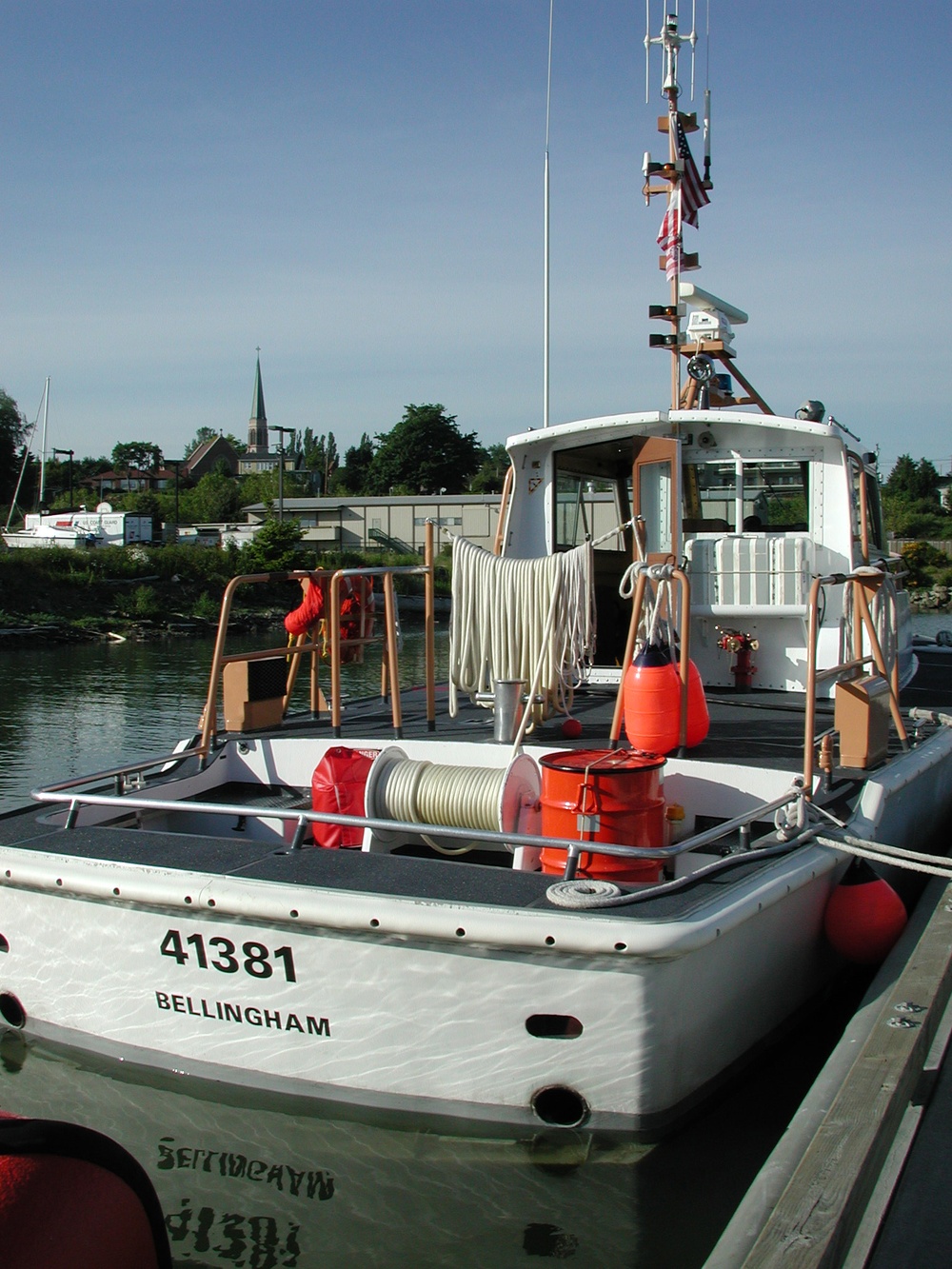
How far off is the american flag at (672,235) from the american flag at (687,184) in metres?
0.09

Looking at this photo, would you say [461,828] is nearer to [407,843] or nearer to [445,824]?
[445,824]

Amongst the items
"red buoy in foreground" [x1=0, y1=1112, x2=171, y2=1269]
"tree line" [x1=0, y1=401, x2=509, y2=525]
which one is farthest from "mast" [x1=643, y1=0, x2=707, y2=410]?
"tree line" [x1=0, y1=401, x2=509, y2=525]

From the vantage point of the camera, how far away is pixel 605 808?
4.96 meters

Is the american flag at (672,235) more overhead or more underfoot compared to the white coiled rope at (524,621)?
more overhead

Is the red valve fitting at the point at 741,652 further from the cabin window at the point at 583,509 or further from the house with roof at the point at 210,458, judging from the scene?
the house with roof at the point at 210,458

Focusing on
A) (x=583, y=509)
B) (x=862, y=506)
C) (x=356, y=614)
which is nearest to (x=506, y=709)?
(x=356, y=614)

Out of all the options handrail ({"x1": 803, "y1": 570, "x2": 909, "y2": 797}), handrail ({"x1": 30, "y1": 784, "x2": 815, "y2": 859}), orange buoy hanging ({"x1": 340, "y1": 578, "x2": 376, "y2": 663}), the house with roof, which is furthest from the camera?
the house with roof

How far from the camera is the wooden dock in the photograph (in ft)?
9.52

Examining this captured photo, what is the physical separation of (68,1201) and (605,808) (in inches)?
110

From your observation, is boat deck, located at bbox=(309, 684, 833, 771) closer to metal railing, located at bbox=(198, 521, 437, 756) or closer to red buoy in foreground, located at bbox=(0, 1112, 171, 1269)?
metal railing, located at bbox=(198, 521, 437, 756)

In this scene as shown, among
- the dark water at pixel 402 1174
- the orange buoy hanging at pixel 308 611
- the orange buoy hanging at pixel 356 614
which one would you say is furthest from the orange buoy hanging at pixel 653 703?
the orange buoy hanging at pixel 308 611

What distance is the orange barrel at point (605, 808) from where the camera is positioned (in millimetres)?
4809

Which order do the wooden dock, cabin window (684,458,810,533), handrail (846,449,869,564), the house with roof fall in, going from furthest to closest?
the house with roof
cabin window (684,458,810,533)
handrail (846,449,869,564)
the wooden dock

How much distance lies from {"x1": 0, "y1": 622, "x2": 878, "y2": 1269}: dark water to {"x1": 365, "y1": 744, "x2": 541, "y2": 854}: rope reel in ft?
4.76
